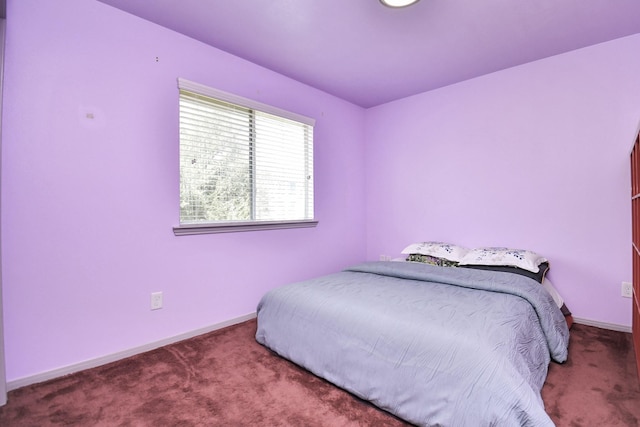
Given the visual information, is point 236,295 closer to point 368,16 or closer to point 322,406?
point 322,406

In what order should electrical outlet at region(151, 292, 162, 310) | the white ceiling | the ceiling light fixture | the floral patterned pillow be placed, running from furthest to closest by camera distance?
the floral patterned pillow → electrical outlet at region(151, 292, 162, 310) → the white ceiling → the ceiling light fixture

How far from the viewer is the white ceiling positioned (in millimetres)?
2041

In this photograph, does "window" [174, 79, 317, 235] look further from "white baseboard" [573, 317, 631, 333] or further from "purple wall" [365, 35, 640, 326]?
"white baseboard" [573, 317, 631, 333]

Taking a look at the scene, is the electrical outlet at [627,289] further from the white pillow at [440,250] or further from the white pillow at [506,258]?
the white pillow at [440,250]

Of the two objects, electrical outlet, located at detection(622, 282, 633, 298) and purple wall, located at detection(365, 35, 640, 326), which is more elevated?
purple wall, located at detection(365, 35, 640, 326)

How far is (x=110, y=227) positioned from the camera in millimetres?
2057

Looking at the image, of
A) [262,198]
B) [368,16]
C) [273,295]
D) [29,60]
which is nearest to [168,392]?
[273,295]

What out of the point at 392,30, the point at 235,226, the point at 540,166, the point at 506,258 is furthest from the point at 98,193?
the point at 540,166

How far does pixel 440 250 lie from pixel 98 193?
2.86 metres

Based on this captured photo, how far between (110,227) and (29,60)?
3.37 ft

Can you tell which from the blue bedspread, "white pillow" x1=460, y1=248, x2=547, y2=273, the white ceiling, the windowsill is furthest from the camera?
"white pillow" x1=460, y1=248, x2=547, y2=273

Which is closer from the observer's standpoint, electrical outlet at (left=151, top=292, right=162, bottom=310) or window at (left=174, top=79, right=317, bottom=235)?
electrical outlet at (left=151, top=292, right=162, bottom=310)

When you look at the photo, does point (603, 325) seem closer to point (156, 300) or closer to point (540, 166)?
point (540, 166)

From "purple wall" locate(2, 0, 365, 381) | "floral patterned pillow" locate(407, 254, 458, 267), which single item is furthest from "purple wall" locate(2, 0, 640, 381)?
"floral patterned pillow" locate(407, 254, 458, 267)
